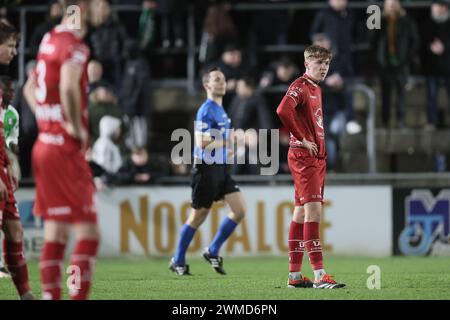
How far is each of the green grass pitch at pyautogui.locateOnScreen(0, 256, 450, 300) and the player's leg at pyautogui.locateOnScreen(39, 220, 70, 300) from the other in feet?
6.70

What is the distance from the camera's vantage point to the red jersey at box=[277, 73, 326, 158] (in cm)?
962

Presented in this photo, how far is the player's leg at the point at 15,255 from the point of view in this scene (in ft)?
28.0

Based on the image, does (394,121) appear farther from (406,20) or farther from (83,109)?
(83,109)

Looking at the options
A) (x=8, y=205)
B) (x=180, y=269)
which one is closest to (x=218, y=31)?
(x=180, y=269)

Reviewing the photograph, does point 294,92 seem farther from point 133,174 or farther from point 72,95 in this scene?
point 133,174

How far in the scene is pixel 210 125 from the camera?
38.1 ft

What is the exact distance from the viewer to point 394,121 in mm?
17438

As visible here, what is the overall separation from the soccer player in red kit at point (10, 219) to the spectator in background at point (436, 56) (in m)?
9.79

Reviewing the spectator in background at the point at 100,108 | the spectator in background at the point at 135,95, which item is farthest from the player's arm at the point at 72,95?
the spectator in background at the point at 135,95

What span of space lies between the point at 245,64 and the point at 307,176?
274 inches

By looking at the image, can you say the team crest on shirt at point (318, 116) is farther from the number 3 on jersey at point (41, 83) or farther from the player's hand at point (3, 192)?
the number 3 on jersey at point (41, 83)

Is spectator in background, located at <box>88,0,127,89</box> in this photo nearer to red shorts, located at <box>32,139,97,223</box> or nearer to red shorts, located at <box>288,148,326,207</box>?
red shorts, located at <box>288,148,326,207</box>

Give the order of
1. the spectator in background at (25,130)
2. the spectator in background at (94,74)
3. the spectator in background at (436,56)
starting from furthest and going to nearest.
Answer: the spectator in background at (436,56), the spectator in background at (94,74), the spectator in background at (25,130)
